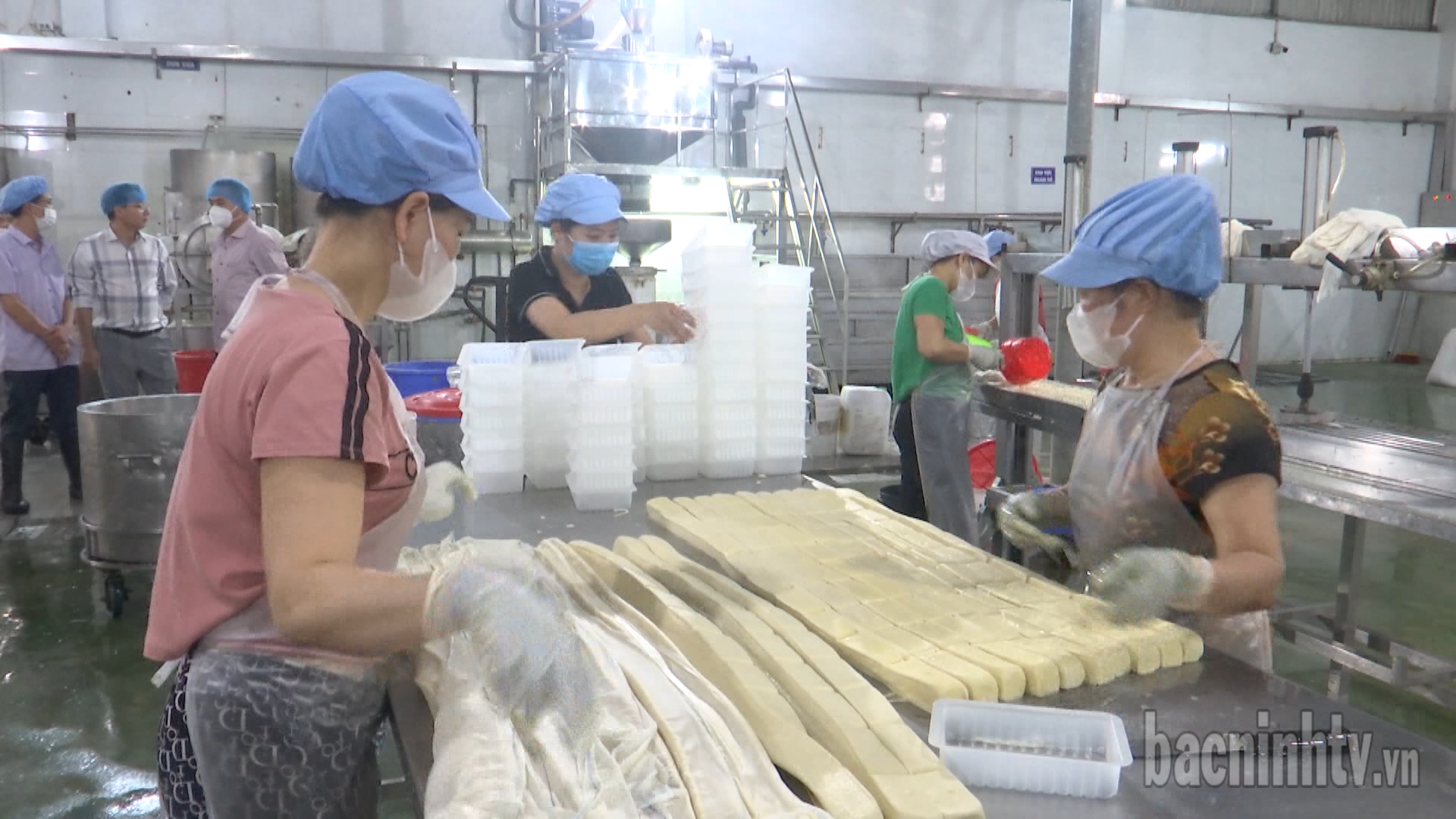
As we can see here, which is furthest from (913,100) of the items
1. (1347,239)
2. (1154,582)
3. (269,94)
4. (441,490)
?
(1154,582)

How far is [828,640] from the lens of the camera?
62.1 inches

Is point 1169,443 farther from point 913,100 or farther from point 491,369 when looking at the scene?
point 913,100

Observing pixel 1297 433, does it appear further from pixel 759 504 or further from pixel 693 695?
pixel 693 695

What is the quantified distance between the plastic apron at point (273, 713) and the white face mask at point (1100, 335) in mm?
1219

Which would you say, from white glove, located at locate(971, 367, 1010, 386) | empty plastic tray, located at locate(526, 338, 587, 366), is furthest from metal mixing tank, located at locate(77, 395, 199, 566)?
white glove, located at locate(971, 367, 1010, 386)

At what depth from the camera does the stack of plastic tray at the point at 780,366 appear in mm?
2594

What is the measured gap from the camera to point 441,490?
2062 millimetres

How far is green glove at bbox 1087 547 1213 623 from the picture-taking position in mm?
1538

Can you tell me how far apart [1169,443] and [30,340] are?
20.0 ft

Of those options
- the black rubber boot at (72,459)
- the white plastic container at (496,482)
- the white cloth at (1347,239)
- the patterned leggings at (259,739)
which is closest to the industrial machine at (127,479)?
the white plastic container at (496,482)

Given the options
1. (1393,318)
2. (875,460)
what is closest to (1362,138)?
(1393,318)

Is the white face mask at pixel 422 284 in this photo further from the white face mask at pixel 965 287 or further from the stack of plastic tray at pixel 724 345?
the white face mask at pixel 965 287

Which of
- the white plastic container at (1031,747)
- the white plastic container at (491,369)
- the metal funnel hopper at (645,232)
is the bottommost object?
the white plastic container at (1031,747)

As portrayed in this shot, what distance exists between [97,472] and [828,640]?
356cm
